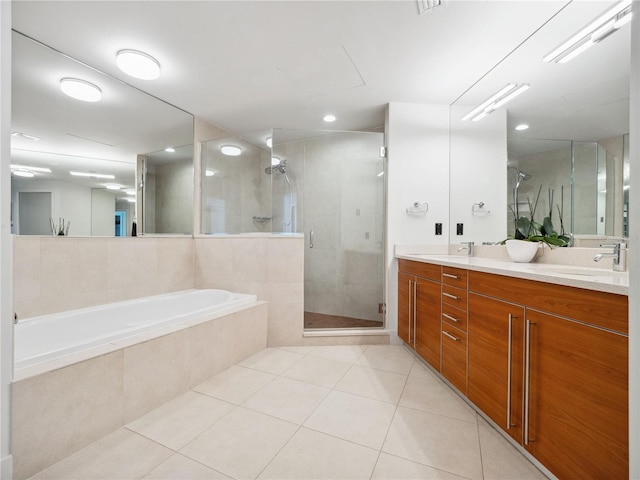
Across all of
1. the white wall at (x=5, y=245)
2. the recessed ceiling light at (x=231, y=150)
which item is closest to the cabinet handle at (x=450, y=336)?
the white wall at (x=5, y=245)

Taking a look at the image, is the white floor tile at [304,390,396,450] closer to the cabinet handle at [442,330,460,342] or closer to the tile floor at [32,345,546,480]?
the tile floor at [32,345,546,480]

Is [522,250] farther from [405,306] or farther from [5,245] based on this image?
[5,245]

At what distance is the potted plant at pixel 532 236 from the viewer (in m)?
1.73

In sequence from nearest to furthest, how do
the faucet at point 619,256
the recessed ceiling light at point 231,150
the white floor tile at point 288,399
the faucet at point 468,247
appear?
the faucet at point 619,256 → the white floor tile at point 288,399 → the faucet at point 468,247 → the recessed ceiling light at point 231,150

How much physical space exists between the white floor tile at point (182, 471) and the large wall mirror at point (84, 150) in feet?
5.80

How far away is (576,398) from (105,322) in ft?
9.33

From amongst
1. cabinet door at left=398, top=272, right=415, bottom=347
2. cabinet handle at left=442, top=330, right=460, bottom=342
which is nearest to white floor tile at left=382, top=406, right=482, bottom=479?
cabinet handle at left=442, top=330, right=460, bottom=342

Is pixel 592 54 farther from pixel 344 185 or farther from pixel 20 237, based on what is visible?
pixel 20 237

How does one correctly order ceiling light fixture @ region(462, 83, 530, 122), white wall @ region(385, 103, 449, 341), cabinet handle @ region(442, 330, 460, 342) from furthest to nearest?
1. white wall @ region(385, 103, 449, 341)
2. ceiling light fixture @ region(462, 83, 530, 122)
3. cabinet handle @ region(442, 330, 460, 342)

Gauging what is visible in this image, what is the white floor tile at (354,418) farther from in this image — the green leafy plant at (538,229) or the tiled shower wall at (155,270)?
the green leafy plant at (538,229)

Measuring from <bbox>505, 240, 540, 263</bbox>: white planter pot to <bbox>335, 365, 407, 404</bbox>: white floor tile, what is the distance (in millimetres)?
1157

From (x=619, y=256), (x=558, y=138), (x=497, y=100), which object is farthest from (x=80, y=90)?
(x=619, y=256)

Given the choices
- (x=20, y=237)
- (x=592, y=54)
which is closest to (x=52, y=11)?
(x=20, y=237)

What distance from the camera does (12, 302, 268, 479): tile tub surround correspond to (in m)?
1.09
